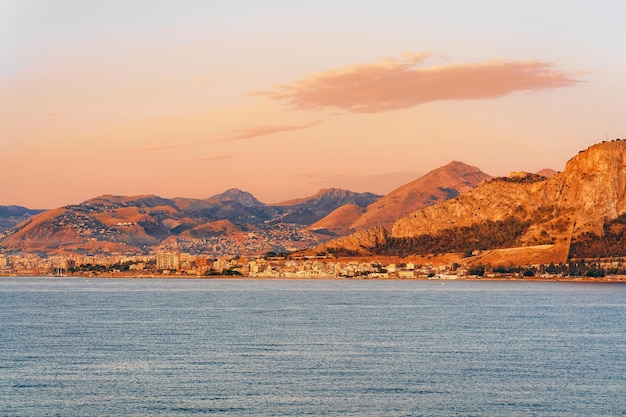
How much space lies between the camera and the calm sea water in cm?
5975

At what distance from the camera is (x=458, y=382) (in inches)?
2667

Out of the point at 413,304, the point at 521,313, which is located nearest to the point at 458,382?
the point at 521,313

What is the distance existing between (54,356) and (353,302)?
84397mm

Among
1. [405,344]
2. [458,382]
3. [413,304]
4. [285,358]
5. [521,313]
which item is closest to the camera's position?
[458,382]

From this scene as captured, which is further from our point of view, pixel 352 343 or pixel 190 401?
pixel 352 343

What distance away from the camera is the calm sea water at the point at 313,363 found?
59750mm

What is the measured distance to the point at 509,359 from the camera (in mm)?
80188

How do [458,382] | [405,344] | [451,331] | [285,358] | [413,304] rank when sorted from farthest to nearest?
[413,304] → [451,331] → [405,344] → [285,358] → [458,382]

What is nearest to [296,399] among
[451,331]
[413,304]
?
[451,331]

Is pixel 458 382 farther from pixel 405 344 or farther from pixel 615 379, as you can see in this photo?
pixel 405 344

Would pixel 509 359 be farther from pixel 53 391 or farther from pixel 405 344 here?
pixel 53 391

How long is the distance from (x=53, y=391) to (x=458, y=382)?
27800 millimetres

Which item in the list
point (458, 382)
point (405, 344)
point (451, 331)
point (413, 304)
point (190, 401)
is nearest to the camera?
point (190, 401)

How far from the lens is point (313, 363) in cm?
7625
